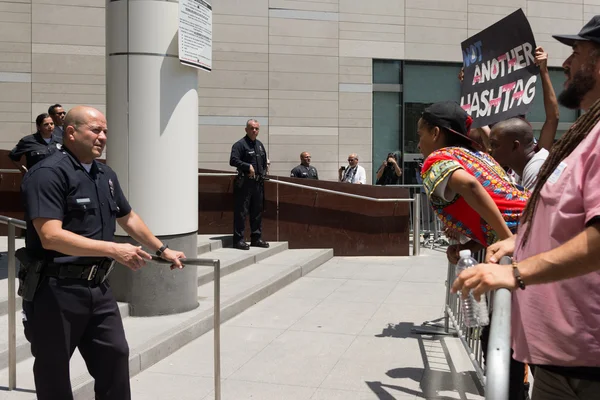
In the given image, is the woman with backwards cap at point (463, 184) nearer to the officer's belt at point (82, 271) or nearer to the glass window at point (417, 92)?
the officer's belt at point (82, 271)

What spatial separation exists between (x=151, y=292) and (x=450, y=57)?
44.8ft

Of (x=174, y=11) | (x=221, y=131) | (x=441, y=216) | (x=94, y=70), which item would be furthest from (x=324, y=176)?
(x=441, y=216)

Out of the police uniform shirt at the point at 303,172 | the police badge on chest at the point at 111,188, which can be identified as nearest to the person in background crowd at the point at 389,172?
the police uniform shirt at the point at 303,172

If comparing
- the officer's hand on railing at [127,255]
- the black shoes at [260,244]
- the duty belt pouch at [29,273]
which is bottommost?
the black shoes at [260,244]

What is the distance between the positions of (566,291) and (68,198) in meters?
2.50

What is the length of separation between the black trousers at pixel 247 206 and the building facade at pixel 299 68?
19.6ft

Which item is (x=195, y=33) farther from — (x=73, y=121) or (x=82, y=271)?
(x=82, y=271)

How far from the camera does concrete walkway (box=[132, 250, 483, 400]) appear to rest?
4.84 metres

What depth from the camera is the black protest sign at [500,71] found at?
5691 mm

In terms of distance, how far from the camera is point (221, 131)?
633 inches

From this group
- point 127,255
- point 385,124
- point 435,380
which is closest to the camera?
point 127,255

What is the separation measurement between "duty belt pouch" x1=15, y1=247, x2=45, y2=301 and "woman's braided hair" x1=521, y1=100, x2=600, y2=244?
2.46 m

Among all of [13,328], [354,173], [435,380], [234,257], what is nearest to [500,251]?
[435,380]

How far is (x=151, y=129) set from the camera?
6102 mm
